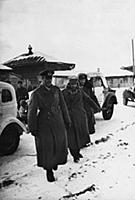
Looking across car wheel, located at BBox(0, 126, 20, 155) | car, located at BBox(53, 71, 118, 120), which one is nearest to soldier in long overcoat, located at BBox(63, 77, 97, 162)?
car wheel, located at BBox(0, 126, 20, 155)

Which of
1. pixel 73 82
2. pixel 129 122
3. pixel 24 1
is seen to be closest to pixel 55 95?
pixel 73 82

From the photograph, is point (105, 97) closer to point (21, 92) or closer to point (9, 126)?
point (9, 126)

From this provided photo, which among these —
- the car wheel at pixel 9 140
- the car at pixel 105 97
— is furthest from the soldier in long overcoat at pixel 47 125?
the car at pixel 105 97

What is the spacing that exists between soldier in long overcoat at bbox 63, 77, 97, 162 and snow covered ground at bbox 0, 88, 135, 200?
0.25 ft

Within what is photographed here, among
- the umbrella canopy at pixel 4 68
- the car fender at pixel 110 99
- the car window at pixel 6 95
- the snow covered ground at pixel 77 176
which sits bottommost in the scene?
the snow covered ground at pixel 77 176

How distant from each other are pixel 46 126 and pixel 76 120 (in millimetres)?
351

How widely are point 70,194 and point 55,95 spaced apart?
491mm

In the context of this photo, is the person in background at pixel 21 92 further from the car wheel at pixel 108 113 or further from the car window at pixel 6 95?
the car wheel at pixel 108 113

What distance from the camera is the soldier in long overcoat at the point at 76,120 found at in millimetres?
1586

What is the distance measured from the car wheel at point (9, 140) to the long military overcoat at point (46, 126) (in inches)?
8.9

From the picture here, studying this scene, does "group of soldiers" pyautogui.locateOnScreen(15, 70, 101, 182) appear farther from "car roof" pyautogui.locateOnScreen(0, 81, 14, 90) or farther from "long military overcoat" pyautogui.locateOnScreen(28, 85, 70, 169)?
"car roof" pyautogui.locateOnScreen(0, 81, 14, 90)

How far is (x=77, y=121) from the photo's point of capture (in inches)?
65.1

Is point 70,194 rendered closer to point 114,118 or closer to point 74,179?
point 74,179

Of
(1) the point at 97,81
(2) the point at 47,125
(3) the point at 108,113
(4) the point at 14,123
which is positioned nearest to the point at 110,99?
(3) the point at 108,113
